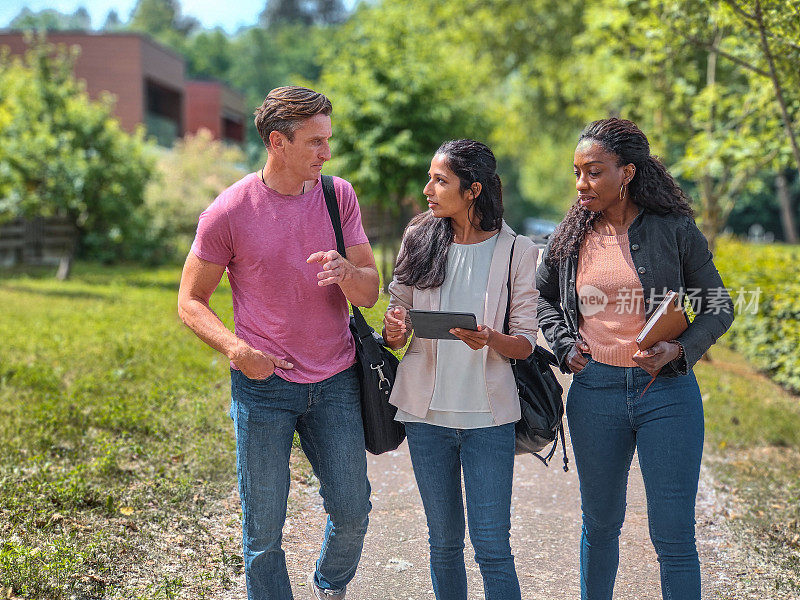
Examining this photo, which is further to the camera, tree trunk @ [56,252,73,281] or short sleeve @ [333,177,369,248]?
tree trunk @ [56,252,73,281]

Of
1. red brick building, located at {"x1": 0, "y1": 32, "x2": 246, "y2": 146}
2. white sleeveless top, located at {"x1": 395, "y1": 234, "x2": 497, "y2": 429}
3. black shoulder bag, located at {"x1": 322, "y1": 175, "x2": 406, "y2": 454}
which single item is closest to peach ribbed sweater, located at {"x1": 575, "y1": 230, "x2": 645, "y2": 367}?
white sleeveless top, located at {"x1": 395, "y1": 234, "x2": 497, "y2": 429}

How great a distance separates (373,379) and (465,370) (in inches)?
14.4

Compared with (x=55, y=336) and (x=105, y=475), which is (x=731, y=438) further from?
(x=55, y=336)

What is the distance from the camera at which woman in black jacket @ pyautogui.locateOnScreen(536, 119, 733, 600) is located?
3.06m

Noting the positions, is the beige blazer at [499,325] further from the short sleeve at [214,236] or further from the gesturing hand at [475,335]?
the short sleeve at [214,236]

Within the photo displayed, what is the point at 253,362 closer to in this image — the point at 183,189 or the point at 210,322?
the point at 210,322

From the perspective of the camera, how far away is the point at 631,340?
10.3 ft

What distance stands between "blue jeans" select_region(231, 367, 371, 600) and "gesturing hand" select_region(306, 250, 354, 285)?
1.39 feet

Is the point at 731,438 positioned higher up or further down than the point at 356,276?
further down

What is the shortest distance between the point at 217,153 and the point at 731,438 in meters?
23.8

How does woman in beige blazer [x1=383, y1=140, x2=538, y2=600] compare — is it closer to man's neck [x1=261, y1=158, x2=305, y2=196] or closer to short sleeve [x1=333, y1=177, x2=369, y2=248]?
short sleeve [x1=333, y1=177, x2=369, y2=248]

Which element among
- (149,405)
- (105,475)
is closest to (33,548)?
(105,475)

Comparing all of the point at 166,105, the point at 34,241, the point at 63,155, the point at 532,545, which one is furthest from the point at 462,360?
the point at 166,105

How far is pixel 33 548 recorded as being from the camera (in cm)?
424
